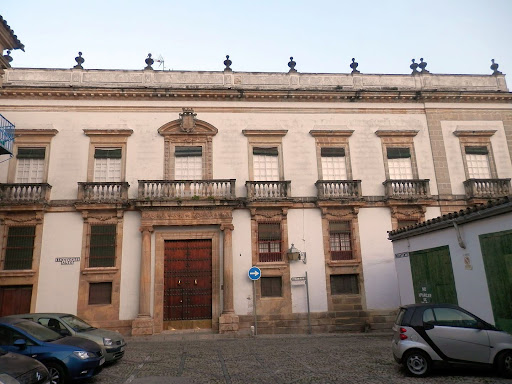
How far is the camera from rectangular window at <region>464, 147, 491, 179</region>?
19.9 meters

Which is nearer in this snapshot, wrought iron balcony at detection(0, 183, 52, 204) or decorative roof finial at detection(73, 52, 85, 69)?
wrought iron balcony at detection(0, 183, 52, 204)

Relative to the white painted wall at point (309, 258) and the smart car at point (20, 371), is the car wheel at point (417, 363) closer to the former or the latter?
the smart car at point (20, 371)

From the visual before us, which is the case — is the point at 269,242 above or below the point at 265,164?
below

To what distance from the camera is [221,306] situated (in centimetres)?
1694

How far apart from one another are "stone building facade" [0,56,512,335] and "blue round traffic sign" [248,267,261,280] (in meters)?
0.90

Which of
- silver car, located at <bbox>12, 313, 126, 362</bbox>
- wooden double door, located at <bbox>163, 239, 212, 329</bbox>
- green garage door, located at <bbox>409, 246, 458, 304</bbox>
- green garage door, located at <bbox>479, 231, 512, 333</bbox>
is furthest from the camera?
wooden double door, located at <bbox>163, 239, 212, 329</bbox>

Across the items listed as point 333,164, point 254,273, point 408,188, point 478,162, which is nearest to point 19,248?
point 254,273

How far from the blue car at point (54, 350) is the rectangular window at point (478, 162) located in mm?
19017

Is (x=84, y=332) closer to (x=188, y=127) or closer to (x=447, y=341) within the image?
(x=447, y=341)

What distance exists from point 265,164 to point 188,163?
3.75 m

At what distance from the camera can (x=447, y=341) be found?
815 centimetres

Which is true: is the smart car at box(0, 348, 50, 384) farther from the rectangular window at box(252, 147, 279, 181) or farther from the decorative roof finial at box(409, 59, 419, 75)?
the decorative roof finial at box(409, 59, 419, 75)

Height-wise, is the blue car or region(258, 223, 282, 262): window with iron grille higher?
region(258, 223, 282, 262): window with iron grille

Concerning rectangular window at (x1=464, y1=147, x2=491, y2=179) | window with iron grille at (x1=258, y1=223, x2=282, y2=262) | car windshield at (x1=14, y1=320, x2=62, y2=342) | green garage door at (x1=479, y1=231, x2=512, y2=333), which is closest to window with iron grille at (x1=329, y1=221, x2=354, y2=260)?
window with iron grille at (x1=258, y1=223, x2=282, y2=262)
